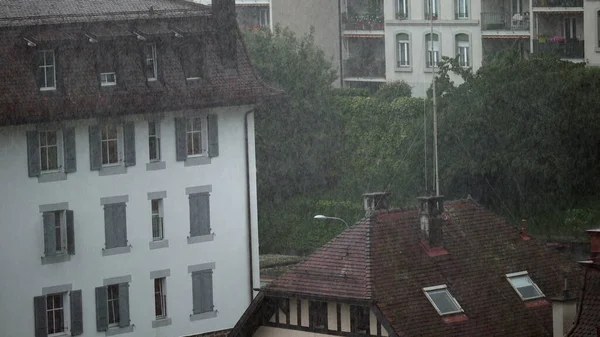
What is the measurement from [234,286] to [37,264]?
3790 millimetres

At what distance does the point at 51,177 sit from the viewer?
29672 millimetres

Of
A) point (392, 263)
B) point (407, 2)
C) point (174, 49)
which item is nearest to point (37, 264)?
point (174, 49)

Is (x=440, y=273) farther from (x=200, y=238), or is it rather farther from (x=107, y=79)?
(x=107, y=79)

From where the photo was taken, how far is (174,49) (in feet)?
104

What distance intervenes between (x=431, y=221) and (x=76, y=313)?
7127 millimetres

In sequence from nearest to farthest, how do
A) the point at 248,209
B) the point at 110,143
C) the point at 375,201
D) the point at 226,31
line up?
the point at 375,201
the point at 110,143
the point at 248,209
the point at 226,31

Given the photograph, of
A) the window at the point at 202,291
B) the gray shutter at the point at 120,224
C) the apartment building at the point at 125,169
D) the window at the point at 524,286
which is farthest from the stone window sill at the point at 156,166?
the window at the point at 524,286

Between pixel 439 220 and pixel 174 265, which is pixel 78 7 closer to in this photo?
pixel 174 265

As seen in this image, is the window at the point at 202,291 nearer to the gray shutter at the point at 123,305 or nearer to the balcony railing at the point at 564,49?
the gray shutter at the point at 123,305

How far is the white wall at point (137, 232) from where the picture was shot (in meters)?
29.3

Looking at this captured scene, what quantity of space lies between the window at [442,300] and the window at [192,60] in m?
8.54

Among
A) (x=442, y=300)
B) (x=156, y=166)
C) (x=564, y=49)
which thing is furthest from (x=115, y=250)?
(x=564, y=49)

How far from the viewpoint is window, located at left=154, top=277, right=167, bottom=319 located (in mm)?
31000

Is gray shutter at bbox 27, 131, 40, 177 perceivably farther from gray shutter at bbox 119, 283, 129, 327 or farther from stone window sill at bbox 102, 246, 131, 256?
gray shutter at bbox 119, 283, 129, 327
